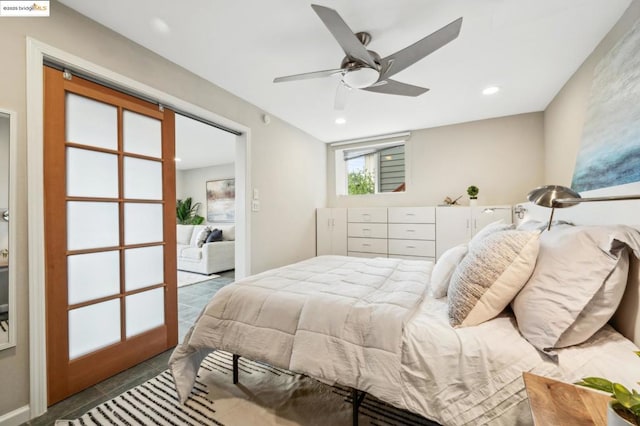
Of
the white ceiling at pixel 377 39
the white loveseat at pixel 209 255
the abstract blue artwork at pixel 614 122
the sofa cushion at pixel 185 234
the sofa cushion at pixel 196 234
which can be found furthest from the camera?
the sofa cushion at pixel 185 234

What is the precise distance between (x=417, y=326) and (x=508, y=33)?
84.7 inches

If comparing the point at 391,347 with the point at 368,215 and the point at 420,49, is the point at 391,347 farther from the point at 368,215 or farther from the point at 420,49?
the point at 368,215

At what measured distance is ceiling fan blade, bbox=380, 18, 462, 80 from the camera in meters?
1.47

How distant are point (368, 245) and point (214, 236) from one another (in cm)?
332

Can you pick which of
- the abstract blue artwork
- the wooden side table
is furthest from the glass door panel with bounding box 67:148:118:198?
the abstract blue artwork

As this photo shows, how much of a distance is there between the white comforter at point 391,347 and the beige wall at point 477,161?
2.53 meters

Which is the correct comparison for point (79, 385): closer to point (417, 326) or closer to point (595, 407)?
point (417, 326)

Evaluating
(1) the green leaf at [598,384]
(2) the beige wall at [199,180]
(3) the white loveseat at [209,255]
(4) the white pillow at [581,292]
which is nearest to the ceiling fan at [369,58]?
(4) the white pillow at [581,292]

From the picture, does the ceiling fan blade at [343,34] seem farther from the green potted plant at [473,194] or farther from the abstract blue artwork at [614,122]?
the green potted plant at [473,194]

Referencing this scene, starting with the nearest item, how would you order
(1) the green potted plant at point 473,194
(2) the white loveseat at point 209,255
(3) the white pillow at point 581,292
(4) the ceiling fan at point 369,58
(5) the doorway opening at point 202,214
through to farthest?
1. (3) the white pillow at point 581,292
2. (4) the ceiling fan at point 369,58
3. (1) the green potted plant at point 473,194
4. (5) the doorway opening at point 202,214
5. (2) the white loveseat at point 209,255

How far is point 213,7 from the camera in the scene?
1689 millimetres

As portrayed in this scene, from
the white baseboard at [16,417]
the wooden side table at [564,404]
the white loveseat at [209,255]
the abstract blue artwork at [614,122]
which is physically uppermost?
the abstract blue artwork at [614,122]

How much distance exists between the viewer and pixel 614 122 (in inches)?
69.4

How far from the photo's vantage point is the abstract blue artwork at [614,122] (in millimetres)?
1557
